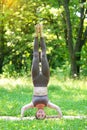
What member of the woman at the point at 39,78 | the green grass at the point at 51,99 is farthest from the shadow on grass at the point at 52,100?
the woman at the point at 39,78

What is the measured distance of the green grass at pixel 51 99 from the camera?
9.01 meters

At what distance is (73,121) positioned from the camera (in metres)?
9.73

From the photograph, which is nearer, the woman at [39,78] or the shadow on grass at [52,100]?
the woman at [39,78]

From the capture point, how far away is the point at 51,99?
1520cm

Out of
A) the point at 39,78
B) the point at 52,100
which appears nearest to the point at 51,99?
the point at 52,100

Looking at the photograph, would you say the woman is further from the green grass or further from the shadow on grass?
the shadow on grass

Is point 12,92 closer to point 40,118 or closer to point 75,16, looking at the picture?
point 40,118

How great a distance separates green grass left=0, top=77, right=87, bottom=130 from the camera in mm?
9008

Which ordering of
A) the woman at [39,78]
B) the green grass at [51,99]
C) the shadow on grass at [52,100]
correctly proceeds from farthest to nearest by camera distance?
the shadow on grass at [52,100]
the woman at [39,78]
the green grass at [51,99]

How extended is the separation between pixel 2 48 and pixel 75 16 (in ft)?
31.9

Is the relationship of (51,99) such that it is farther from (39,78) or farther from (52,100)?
(39,78)

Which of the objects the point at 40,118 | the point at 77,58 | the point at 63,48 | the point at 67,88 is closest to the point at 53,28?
the point at 63,48

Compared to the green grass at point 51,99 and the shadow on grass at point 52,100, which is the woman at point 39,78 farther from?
the shadow on grass at point 52,100

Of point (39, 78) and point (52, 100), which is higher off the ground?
point (39, 78)
